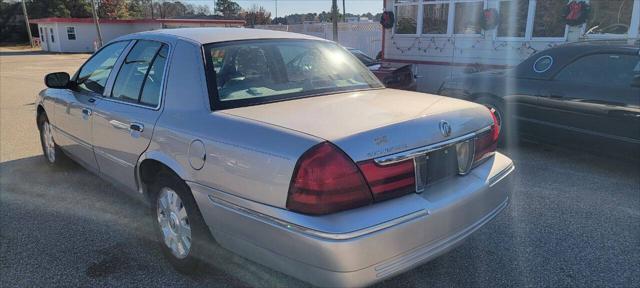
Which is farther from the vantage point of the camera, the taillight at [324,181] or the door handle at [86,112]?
the door handle at [86,112]

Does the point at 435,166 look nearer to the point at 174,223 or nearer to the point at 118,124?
the point at 174,223

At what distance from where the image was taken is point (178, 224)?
9.61ft

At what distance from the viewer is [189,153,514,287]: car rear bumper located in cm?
207

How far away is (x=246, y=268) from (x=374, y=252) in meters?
1.24

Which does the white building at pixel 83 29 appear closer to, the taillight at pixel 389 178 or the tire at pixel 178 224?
the tire at pixel 178 224

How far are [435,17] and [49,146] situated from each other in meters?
9.86

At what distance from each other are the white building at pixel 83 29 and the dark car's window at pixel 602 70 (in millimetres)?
36137

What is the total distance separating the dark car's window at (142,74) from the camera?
3.12m

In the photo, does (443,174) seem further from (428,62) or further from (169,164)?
(428,62)

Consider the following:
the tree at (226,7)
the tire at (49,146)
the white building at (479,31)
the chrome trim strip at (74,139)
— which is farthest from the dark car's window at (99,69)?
the tree at (226,7)

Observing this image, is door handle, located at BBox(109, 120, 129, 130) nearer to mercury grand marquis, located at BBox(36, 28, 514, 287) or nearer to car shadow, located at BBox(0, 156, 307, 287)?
mercury grand marquis, located at BBox(36, 28, 514, 287)

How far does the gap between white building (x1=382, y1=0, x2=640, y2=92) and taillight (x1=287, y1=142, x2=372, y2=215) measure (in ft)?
28.6

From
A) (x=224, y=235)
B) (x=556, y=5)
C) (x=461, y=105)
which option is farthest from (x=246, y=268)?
(x=556, y=5)

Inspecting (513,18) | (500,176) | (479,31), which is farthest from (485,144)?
(479,31)
